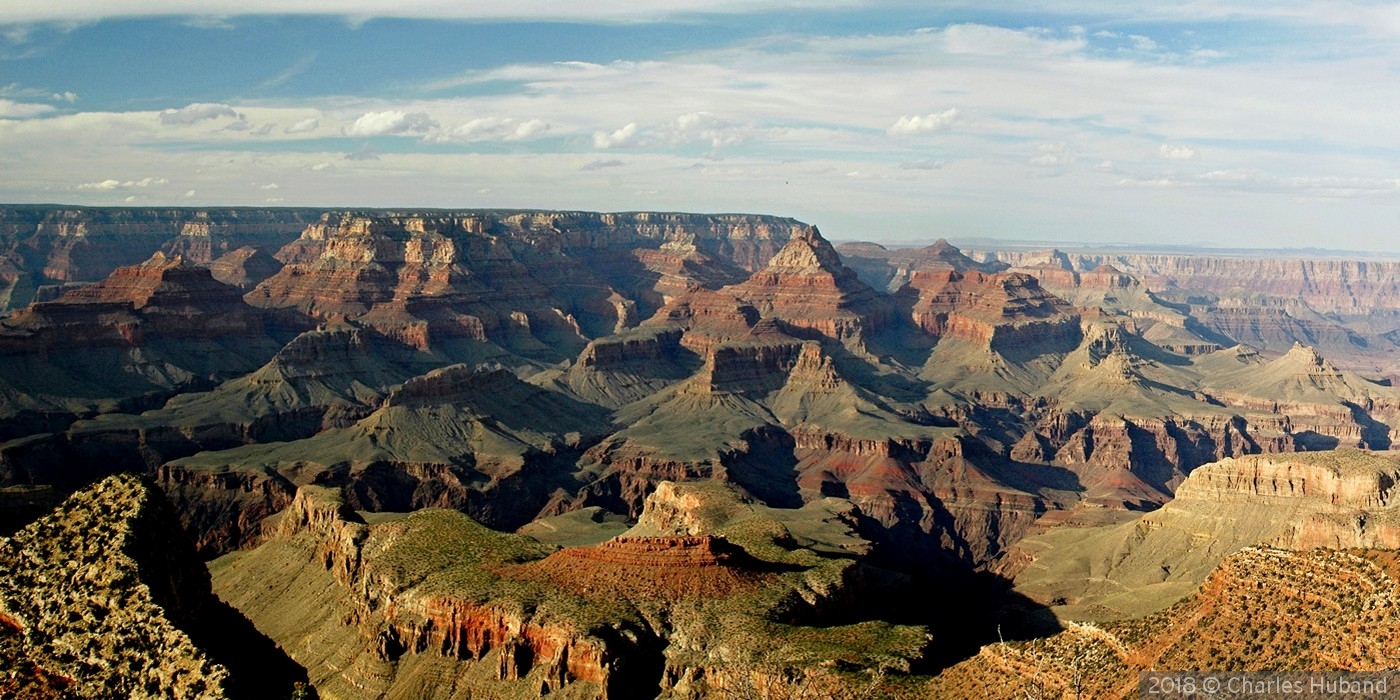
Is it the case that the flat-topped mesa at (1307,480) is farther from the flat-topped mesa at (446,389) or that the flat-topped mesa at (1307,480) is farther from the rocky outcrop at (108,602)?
the flat-topped mesa at (446,389)

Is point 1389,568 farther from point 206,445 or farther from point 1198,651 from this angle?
point 206,445

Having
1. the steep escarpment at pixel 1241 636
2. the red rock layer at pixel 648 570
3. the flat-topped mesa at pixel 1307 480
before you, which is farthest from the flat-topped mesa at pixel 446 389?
the steep escarpment at pixel 1241 636

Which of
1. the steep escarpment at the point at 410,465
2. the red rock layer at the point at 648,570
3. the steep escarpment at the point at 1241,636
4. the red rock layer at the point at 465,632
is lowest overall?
the steep escarpment at the point at 410,465

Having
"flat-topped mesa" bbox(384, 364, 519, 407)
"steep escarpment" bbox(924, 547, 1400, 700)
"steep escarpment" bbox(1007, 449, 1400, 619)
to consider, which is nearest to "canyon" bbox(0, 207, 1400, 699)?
"steep escarpment" bbox(1007, 449, 1400, 619)

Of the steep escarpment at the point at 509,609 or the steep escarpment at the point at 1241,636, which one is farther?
the steep escarpment at the point at 509,609

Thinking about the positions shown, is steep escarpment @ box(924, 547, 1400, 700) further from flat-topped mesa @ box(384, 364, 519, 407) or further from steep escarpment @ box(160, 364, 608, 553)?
flat-topped mesa @ box(384, 364, 519, 407)

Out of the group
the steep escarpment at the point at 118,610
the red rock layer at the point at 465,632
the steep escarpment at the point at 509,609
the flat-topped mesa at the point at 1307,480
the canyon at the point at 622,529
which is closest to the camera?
the steep escarpment at the point at 118,610

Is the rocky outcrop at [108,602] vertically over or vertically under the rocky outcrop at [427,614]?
over

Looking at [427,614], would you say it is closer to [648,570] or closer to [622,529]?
[648,570]

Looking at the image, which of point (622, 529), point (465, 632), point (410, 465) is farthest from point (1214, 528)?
point (410, 465)
